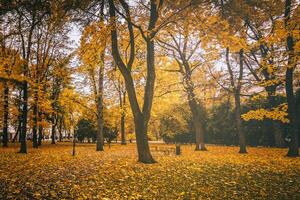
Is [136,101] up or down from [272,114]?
up

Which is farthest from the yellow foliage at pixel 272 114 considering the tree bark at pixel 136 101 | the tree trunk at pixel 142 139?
the tree trunk at pixel 142 139

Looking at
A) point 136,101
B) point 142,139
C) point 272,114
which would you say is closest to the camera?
point 142,139

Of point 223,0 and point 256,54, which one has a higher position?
point 256,54

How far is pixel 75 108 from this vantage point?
31984 millimetres

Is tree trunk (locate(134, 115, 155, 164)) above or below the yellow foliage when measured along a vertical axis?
below

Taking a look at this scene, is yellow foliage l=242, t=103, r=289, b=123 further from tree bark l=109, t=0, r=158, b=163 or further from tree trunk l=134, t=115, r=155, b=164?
tree trunk l=134, t=115, r=155, b=164

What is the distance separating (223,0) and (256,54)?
60.6 feet

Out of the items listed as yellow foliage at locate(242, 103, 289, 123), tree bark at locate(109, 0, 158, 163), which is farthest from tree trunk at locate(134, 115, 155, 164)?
yellow foliage at locate(242, 103, 289, 123)

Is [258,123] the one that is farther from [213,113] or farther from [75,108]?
[75,108]

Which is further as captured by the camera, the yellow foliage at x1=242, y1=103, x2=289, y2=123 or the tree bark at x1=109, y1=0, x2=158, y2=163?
the yellow foliage at x1=242, y1=103, x2=289, y2=123

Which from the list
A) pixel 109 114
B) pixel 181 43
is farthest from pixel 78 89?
pixel 181 43

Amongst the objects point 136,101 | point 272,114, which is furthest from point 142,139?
point 272,114

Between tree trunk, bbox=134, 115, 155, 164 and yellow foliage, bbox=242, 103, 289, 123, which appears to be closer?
tree trunk, bbox=134, 115, 155, 164

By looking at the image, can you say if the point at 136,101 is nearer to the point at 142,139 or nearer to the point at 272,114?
the point at 142,139
